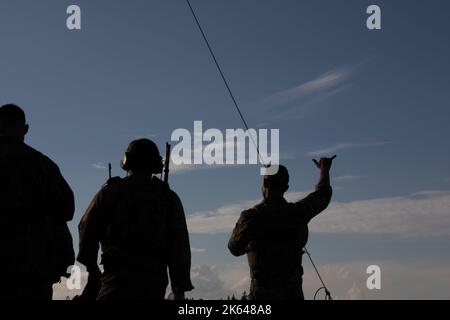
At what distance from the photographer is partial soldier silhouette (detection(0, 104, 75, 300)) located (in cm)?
730

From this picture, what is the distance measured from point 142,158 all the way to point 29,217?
137cm

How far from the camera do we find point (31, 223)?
290 inches

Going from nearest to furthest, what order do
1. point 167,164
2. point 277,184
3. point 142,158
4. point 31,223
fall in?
point 31,223 < point 142,158 < point 277,184 < point 167,164

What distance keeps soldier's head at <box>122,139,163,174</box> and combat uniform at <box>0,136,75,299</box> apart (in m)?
0.79

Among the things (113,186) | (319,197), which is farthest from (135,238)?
(319,197)

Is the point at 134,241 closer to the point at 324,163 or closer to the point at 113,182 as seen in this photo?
the point at 113,182

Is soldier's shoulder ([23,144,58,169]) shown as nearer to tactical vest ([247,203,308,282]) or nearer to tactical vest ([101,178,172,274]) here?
tactical vest ([101,178,172,274])

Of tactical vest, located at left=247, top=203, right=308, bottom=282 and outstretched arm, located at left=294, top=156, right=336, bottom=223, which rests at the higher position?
outstretched arm, located at left=294, top=156, right=336, bottom=223

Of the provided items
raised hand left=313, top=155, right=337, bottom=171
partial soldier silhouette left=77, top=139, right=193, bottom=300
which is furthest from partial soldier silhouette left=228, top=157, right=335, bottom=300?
partial soldier silhouette left=77, top=139, right=193, bottom=300

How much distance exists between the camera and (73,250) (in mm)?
7484

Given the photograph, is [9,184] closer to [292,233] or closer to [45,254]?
[45,254]

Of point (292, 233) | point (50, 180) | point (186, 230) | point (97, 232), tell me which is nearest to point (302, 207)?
point (292, 233)
